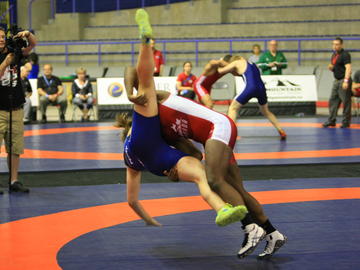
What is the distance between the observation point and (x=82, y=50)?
22.9 metres

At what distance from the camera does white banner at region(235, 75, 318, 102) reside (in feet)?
52.0

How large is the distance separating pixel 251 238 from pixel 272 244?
0.24m

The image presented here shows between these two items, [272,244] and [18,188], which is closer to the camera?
[272,244]

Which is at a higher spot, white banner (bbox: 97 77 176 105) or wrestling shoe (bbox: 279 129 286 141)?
white banner (bbox: 97 77 176 105)

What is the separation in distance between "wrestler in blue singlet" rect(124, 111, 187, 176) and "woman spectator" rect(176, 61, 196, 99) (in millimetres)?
10288

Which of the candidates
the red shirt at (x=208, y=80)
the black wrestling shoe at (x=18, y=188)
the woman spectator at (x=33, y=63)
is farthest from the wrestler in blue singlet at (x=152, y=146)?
the woman spectator at (x=33, y=63)

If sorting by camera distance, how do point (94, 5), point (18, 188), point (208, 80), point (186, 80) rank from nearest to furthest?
point (18, 188), point (208, 80), point (186, 80), point (94, 5)

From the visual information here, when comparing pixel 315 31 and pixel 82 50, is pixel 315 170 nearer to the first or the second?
pixel 315 31

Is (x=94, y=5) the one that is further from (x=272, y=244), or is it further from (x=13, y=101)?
(x=272, y=244)

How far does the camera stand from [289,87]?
52.4 ft

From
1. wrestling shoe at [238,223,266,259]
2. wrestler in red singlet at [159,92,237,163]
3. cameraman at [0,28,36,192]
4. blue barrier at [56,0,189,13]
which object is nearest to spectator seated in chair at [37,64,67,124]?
cameraman at [0,28,36,192]

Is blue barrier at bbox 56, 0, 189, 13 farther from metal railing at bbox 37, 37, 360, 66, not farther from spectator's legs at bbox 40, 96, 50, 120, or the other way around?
spectator's legs at bbox 40, 96, 50, 120

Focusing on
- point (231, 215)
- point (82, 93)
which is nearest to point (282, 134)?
point (82, 93)

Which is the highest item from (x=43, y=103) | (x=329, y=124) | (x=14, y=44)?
(x=14, y=44)
